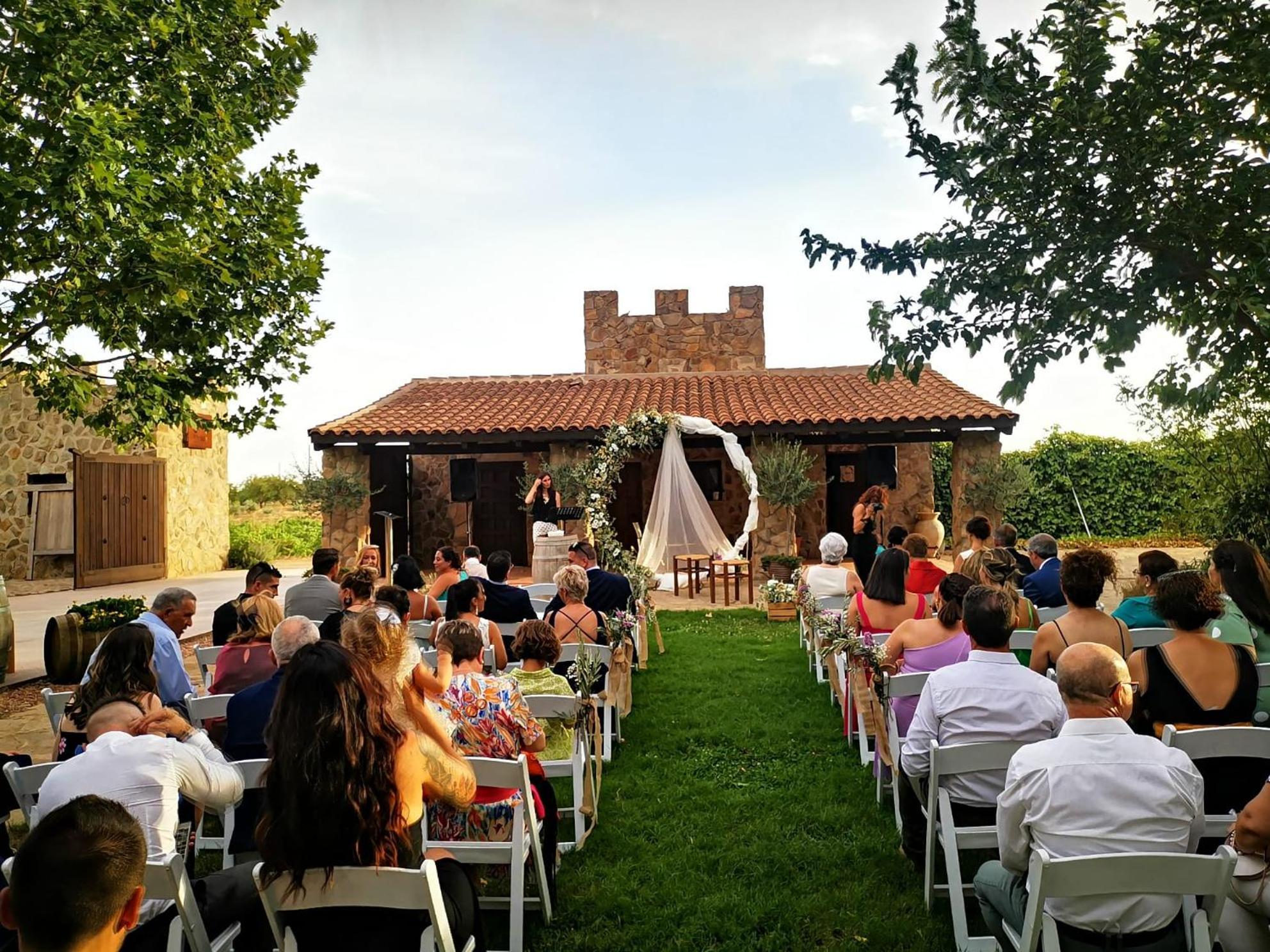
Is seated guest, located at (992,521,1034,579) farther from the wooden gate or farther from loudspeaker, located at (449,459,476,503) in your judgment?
the wooden gate

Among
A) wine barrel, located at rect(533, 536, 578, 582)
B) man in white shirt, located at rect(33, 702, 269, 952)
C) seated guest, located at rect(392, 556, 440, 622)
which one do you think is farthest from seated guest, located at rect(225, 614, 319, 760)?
wine barrel, located at rect(533, 536, 578, 582)

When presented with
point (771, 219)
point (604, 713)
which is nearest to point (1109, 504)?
point (771, 219)

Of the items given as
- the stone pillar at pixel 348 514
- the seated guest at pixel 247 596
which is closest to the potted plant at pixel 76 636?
the seated guest at pixel 247 596

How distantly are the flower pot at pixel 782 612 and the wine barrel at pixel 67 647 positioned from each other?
6556mm

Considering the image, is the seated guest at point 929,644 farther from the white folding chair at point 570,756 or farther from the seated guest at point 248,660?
the seated guest at point 248,660

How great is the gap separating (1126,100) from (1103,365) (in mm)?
1357

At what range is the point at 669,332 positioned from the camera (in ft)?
57.4

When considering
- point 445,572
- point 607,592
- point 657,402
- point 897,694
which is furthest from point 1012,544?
point 657,402

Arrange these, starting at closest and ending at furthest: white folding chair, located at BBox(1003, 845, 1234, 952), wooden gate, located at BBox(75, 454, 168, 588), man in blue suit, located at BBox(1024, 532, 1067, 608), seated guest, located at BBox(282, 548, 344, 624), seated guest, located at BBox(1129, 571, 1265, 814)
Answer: white folding chair, located at BBox(1003, 845, 1234, 952), seated guest, located at BBox(1129, 571, 1265, 814), seated guest, located at BBox(282, 548, 344, 624), man in blue suit, located at BBox(1024, 532, 1067, 608), wooden gate, located at BBox(75, 454, 168, 588)

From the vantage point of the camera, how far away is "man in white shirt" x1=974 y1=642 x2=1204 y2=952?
7.06ft

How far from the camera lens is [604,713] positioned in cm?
495

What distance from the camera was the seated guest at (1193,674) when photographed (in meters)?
2.96

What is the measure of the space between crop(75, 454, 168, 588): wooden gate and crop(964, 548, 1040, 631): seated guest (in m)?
14.3

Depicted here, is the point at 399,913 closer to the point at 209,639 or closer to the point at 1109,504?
the point at 209,639
